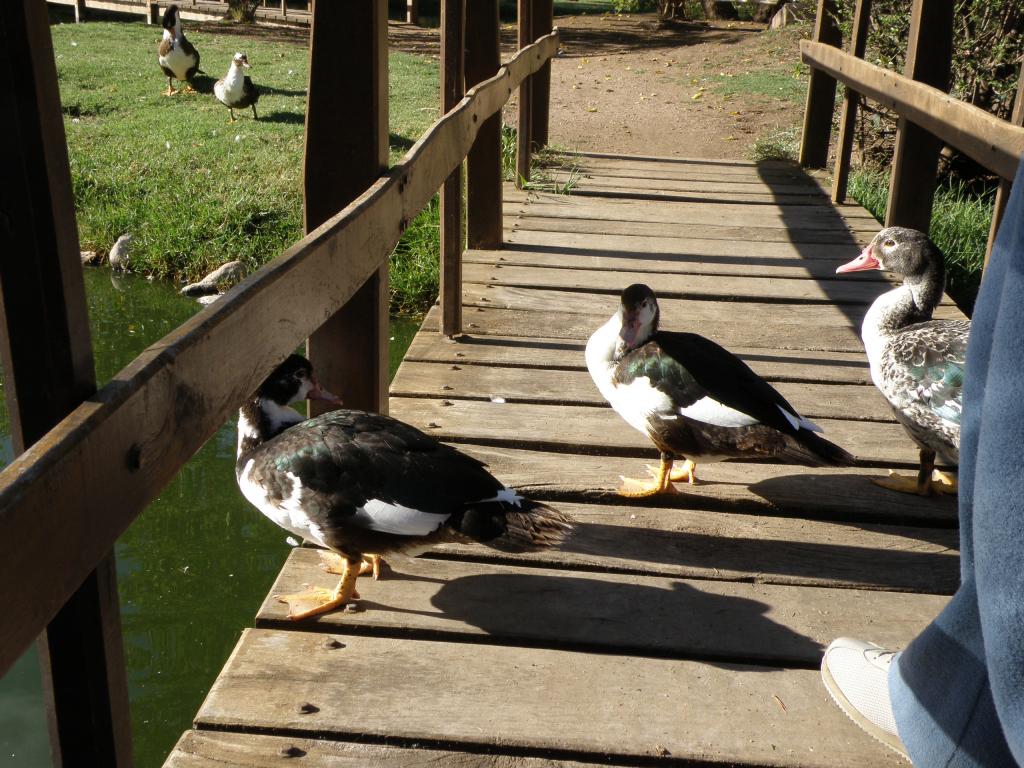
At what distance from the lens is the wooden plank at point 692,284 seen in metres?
5.61

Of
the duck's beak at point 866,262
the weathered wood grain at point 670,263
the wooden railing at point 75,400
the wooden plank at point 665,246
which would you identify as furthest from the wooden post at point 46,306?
the wooden plank at point 665,246

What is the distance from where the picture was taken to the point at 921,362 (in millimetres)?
3406

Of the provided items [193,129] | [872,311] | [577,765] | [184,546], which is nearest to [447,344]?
[184,546]

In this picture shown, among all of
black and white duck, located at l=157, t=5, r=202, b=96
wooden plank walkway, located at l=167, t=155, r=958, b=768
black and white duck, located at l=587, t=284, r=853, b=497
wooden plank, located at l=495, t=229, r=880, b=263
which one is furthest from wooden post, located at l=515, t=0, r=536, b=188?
black and white duck, located at l=157, t=5, r=202, b=96

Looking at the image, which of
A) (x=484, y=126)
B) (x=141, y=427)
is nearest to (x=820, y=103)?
(x=484, y=126)

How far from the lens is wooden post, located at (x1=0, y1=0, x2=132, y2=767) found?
131 centimetres

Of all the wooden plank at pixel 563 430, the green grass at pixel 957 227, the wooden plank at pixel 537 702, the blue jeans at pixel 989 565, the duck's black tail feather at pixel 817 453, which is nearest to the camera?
the blue jeans at pixel 989 565

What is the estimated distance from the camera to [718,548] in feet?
10.1

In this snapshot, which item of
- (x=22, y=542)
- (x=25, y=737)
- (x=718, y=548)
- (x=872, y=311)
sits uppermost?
(x=22, y=542)

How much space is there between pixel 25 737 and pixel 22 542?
2.56 metres

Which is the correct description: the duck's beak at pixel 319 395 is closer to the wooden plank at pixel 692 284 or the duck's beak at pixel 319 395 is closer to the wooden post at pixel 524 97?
the wooden plank at pixel 692 284

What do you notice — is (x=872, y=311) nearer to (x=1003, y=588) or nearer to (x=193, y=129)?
(x=1003, y=588)

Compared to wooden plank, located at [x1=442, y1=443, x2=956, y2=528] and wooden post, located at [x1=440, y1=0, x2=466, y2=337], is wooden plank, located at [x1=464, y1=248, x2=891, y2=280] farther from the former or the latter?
wooden plank, located at [x1=442, y1=443, x2=956, y2=528]

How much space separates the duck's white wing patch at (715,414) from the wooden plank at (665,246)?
3.20 metres
